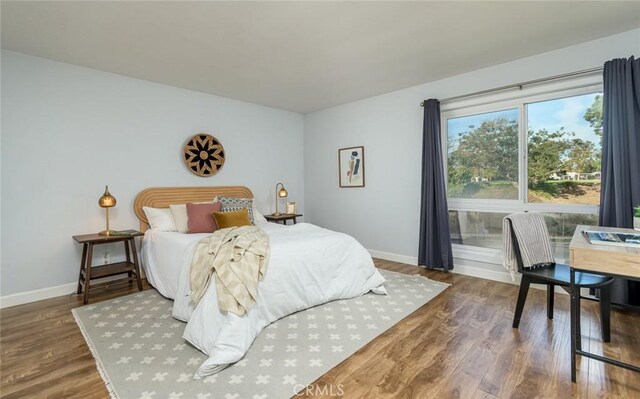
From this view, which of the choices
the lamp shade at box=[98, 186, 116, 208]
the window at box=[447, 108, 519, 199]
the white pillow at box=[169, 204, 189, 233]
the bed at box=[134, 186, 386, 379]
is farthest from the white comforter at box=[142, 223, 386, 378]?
the window at box=[447, 108, 519, 199]

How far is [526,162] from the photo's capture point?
326 cm

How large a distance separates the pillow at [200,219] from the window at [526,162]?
301 centimetres

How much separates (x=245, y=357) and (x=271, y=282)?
1.87 feet

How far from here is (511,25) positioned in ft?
8.18

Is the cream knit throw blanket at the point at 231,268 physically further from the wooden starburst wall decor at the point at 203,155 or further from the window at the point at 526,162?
the window at the point at 526,162

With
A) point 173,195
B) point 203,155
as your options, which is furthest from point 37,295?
point 203,155

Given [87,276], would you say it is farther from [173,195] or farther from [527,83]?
[527,83]

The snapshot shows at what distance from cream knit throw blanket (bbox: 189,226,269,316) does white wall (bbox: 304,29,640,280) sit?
2.37m

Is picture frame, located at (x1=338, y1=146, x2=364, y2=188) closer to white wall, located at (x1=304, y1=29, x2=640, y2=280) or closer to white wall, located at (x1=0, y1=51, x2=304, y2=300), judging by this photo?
white wall, located at (x1=304, y1=29, x2=640, y2=280)

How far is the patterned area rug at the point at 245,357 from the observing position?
1648mm

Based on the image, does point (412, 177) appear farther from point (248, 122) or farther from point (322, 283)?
point (248, 122)

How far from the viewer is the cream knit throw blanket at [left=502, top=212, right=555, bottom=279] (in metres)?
2.23

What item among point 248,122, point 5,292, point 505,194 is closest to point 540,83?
point 505,194

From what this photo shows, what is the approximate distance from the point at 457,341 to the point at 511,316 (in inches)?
28.2
